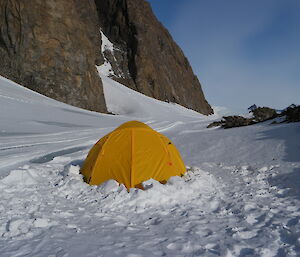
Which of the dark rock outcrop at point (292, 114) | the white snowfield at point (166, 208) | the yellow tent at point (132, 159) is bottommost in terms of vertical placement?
the white snowfield at point (166, 208)

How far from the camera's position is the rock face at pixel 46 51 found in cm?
2730

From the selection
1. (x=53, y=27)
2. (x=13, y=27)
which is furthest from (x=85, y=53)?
(x=13, y=27)

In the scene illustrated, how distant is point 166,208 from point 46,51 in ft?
89.7

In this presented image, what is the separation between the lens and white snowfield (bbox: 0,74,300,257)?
11.4ft

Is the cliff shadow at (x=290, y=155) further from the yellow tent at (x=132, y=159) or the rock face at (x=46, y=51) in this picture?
the rock face at (x=46, y=51)

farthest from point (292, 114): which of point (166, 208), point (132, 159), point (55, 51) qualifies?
point (55, 51)

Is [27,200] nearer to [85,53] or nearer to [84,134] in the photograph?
[84,134]

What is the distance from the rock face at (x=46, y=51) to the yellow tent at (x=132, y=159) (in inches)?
915

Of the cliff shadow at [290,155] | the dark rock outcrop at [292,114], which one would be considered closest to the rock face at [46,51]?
the dark rock outcrop at [292,114]

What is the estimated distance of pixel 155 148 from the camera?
633cm

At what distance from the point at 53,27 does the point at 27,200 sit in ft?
93.7

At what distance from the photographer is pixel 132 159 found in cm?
586

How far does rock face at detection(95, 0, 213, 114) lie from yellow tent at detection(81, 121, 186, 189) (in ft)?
141

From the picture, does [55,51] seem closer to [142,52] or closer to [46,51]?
[46,51]
